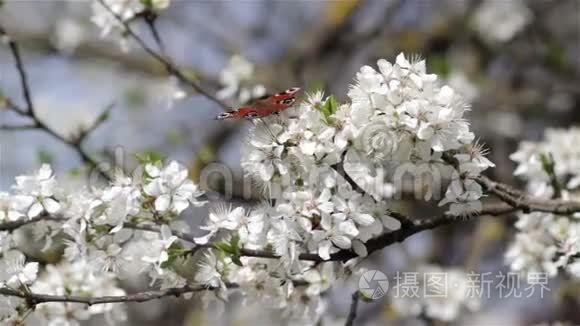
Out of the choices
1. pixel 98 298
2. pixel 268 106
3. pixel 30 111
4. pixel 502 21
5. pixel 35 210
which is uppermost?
pixel 502 21

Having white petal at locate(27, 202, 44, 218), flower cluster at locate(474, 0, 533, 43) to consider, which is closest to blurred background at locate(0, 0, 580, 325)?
flower cluster at locate(474, 0, 533, 43)

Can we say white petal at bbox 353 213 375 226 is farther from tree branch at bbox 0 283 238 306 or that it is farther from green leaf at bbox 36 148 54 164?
green leaf at bbox 36 148 54 164

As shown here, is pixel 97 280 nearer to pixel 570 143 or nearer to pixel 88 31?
pixel 570 143

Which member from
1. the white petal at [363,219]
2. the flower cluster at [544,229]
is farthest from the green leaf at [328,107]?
the flower cluster at [544,229]

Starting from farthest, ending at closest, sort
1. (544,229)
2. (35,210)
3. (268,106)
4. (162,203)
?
1. (544,229)
2. (35,210)
3. (162,203)
4. (268,106)

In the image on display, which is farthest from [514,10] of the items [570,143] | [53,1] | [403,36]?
[53,1]

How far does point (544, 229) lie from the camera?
241 centimetres

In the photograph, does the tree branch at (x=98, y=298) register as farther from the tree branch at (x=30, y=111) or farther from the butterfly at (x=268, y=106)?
the tree branch at (x=30, y=111)

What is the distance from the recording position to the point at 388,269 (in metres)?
4.28

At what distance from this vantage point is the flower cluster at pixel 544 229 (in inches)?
88.6

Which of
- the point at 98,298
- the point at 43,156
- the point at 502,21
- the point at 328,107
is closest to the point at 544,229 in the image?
the point at 328,107

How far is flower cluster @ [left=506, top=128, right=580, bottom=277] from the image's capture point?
2250 millimetres

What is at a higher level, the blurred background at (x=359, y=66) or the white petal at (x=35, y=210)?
the blurred background at (x=359, y=66)

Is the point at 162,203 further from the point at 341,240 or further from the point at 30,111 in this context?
the point at 30,111
